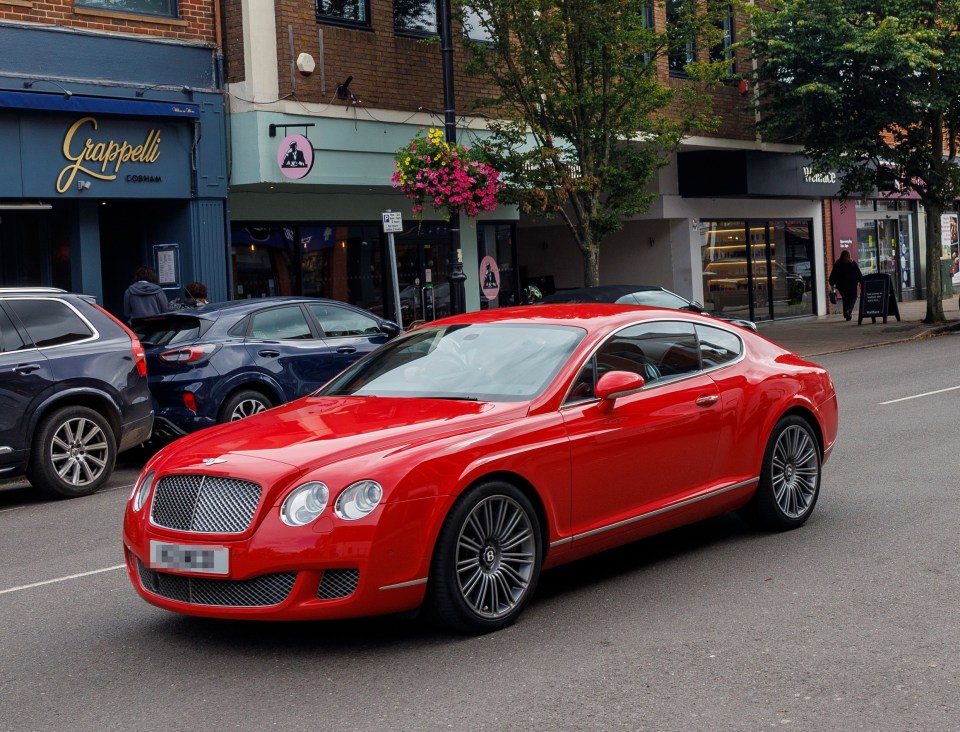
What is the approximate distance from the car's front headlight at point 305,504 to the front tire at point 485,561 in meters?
0.54

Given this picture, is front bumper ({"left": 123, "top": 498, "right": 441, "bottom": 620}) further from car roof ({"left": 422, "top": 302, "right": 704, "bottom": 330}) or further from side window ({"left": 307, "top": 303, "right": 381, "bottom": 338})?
side window ({"left": 307, "top": 303, "right": 381, "bottom": 338})

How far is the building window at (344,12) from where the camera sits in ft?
64.2

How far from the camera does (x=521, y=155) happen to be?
67.3 ft

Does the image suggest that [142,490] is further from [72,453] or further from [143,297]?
[143,297]

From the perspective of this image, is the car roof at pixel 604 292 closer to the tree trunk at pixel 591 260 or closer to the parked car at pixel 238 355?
the tree trunk at pixel 591 260

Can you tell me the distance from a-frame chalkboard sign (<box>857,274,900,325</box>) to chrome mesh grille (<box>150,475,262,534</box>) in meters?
25.9

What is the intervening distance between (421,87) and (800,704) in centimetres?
1770

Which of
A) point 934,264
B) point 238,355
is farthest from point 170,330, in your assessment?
point 934,264

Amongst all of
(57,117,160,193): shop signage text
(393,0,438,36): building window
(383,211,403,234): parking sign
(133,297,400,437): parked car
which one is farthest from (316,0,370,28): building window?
(133,297,400,437): parked car

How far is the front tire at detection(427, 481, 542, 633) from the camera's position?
17.7ft

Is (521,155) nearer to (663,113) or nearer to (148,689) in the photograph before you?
(663,113)

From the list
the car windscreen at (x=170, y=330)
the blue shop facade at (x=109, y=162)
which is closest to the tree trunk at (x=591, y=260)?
the blue shop facade at (x=109, y=162)

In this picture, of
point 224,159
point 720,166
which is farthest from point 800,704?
point 720,166

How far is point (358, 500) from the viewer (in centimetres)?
524
